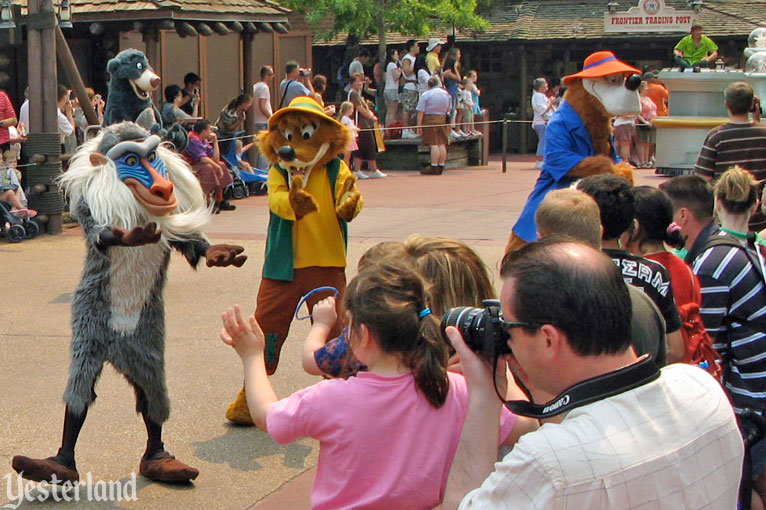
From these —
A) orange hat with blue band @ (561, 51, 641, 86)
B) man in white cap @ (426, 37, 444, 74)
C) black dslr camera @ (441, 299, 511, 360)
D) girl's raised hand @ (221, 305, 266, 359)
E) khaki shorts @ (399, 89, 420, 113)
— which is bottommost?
girl's raised hand @ (221, 305, 266, 359)

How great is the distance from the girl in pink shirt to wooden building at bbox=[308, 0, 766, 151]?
73.2 ft

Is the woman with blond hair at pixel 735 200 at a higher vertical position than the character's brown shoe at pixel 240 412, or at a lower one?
higher

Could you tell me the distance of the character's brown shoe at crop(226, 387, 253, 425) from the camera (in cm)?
527

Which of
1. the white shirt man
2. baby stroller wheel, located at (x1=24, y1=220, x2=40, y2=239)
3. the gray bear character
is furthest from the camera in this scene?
the white shirt man

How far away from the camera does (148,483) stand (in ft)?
14.9

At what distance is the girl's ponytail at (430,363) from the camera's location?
8.59 feet

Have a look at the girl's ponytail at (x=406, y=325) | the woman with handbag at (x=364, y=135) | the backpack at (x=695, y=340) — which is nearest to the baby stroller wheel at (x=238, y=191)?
the woman with handbag at (x=364, y=135)

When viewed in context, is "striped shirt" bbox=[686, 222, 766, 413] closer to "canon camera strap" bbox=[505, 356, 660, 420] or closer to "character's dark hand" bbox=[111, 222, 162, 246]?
"canon camera strap" bbox=[505, 356, 660, 420]

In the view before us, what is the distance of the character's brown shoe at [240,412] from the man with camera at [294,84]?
1076cm

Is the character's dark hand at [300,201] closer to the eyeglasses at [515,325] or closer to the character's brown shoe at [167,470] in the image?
the character's brown shoe at [167,470]

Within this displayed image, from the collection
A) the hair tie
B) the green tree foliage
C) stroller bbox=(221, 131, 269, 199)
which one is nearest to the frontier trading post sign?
the green tree foliage

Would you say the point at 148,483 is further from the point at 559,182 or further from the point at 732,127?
the point at 732,127

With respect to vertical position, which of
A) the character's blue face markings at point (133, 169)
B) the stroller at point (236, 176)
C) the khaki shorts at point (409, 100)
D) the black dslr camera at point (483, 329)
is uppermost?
the khaki shorts at point (409, 100)

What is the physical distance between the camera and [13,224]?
34.8 ft
